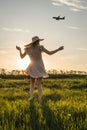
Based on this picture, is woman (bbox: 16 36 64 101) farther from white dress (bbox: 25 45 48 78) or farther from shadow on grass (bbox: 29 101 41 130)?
shadow on grass (bbox: 29 101 41 130)

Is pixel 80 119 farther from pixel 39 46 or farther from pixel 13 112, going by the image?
pixel 39 46

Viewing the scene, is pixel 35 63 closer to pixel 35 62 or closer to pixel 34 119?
pixel 35 62

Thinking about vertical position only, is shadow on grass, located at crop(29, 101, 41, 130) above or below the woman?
below

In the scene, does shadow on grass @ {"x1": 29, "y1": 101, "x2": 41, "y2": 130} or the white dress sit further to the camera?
the white dress

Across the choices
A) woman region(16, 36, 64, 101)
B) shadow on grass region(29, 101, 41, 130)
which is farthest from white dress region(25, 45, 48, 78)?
shadow on grass region(29, 101, 41, 130)

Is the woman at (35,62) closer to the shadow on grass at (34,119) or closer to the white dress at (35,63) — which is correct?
the white dress at (35,63)

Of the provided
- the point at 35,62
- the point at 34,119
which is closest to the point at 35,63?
the point at 35,62

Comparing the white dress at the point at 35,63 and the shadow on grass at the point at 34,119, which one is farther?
the white dress at the point at 35,63

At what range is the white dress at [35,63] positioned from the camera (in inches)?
426

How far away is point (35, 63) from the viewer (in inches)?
432

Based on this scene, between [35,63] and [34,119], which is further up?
[35,63]

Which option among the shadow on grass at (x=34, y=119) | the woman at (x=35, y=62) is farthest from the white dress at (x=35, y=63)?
the shadow on grass at (x=34, y=119)

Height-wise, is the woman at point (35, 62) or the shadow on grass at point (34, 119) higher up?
the woman at point (35, 62)

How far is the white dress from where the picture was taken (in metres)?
10.8
